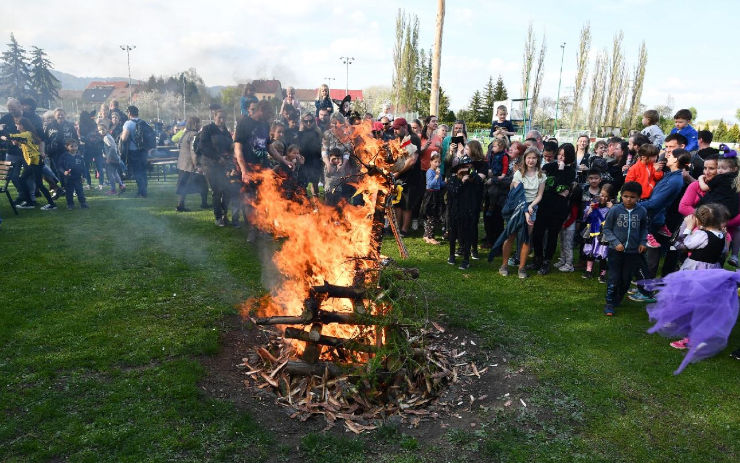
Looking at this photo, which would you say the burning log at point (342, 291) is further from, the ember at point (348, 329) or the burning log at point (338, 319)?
the burning log at point (338, 319)

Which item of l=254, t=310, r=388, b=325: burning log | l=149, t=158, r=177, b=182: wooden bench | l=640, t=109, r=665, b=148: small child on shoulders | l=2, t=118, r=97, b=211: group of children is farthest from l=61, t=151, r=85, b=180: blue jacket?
l=640, t=109, r=665, b=148: small child on shoulders

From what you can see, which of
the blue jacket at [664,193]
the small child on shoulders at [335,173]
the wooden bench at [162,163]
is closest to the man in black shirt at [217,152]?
the small child on shoulders at [335,173]

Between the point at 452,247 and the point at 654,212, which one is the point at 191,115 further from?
the point at 654,212

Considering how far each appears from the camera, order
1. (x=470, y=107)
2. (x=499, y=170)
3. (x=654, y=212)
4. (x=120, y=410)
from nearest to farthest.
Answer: (x=120, y=410) → (x=654, y=212) → (x=499, y=170) → (x=470, y=107)

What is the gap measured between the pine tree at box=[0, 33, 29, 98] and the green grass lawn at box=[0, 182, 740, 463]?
1354 inches

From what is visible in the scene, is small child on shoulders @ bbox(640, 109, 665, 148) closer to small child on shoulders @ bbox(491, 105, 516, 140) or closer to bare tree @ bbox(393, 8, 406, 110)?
small child on shoulders @ bbox(491, 105, 516, 140)

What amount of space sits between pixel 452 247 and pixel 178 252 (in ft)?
17.1

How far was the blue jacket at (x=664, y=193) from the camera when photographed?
730 centimetres

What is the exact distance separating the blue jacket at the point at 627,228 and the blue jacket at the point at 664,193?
2.53 ft

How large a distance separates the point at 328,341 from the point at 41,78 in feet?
149

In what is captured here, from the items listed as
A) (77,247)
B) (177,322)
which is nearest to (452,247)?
(177,322)

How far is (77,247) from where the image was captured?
8.84 metres

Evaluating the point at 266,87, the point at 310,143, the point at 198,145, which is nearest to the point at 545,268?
the point at 310,143

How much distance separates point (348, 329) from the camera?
5336mm
